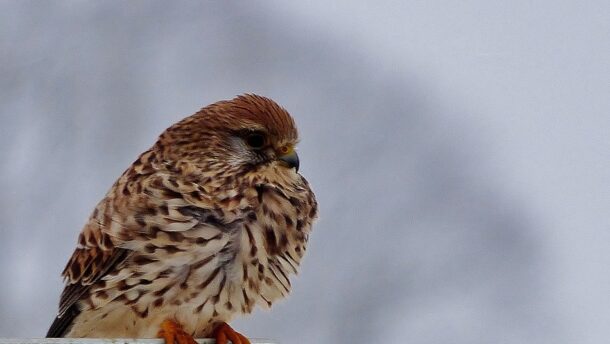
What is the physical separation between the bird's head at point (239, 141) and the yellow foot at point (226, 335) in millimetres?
548

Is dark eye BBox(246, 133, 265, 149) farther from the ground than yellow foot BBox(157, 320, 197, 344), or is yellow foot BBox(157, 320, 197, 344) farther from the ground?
dark eye BBox(246, 133, 265, 149)

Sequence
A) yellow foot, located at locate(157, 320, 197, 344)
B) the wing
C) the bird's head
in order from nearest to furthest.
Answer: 1. yellow foot, located at locate(157, 320, 197, 344)
2. the wing
3. the bird's head

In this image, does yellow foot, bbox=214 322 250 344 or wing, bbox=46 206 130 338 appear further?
wing, bbox=46 206 130 338

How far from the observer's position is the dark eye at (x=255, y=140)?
4090 mm

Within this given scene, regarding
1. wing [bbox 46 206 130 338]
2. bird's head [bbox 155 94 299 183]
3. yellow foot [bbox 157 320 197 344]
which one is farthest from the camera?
bird's head [bbox 155 94 299 183]

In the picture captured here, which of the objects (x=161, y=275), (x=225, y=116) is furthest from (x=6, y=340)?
(x=225, y=116)

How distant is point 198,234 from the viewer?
375cm

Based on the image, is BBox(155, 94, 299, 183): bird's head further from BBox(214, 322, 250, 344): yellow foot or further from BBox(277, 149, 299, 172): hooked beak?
BBox(214, 322, 250, 344): yellow foot

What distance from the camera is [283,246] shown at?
391 centimetres

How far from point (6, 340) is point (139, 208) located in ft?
4.80

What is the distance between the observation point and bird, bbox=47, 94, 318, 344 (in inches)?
147

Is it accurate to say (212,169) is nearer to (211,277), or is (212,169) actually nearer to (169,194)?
(169,194)

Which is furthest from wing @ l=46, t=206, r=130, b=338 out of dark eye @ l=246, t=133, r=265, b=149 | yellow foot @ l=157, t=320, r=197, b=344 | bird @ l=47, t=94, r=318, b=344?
dark eye @ l=246, t=133, r=265, b=149

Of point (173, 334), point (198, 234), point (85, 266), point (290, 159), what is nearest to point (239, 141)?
point (290, 159)
